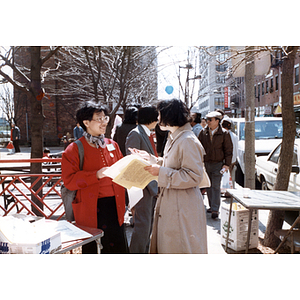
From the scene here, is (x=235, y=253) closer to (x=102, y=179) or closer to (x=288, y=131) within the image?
(x=288, y=131)

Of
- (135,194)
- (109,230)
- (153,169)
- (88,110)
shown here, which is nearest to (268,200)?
(135,194)

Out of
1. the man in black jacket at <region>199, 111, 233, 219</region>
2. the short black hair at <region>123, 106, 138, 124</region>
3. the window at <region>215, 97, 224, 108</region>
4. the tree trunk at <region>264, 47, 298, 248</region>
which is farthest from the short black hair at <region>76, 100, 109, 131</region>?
the window at <region>215, 97, 224, 108</region>

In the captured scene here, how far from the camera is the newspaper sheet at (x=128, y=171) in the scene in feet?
8.92

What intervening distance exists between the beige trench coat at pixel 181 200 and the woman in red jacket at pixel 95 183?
518mm

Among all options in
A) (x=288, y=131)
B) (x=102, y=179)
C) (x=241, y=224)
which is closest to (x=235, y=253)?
(x=241, y=224)

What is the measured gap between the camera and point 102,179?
10.2 ft

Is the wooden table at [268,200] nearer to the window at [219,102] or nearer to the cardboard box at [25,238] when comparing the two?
the cardboard box at [25,238]

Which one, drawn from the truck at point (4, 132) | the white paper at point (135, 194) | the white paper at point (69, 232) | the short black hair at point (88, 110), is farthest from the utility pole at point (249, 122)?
the truck at point (4, 132)

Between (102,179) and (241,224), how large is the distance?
7.69ft

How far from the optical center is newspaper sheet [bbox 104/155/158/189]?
8.92ft

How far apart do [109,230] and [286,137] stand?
275 centimetres

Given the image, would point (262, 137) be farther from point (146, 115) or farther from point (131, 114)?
point (146, 115)

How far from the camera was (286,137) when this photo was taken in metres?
4.44

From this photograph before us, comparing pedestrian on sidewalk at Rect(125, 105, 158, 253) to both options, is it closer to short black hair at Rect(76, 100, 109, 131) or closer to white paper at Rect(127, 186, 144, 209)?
white paper at Rect(127, 186, 144, 209)
